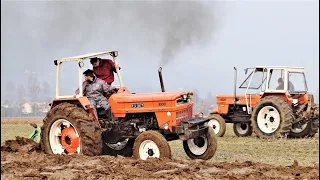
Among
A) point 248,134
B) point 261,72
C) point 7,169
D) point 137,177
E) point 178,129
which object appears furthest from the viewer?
point 248,134

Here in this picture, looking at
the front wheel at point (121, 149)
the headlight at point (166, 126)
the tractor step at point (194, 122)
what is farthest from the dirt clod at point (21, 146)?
the tractor step at point (194, 122)

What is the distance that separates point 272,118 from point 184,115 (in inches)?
228

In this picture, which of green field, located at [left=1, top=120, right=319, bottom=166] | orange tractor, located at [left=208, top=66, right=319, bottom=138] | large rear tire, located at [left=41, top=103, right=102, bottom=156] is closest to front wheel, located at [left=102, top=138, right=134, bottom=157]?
green field, located at [left=1, top=120, right=319, bottom=166]

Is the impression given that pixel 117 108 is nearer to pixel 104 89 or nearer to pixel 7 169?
pixel 104 89

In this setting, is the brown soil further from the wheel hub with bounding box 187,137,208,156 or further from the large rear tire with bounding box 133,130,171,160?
the wheel hub with bounding box 187,137,208,156

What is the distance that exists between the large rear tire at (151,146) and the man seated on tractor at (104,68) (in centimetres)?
174

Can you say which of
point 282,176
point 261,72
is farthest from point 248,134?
point 282,176

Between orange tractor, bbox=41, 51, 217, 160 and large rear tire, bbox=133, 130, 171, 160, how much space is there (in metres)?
0.10

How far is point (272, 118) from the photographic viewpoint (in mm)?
14945

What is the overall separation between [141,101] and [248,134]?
26.0ft

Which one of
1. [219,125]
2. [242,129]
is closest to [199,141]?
[219,125]

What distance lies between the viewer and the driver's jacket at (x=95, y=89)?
383 inches

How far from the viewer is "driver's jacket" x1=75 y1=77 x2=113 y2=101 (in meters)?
9.73

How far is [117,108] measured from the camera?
977cm
